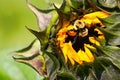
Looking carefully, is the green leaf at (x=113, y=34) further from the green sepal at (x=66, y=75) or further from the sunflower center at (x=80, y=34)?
the green sepal at (x=66, y=75)

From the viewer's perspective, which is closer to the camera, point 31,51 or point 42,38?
point 42,38

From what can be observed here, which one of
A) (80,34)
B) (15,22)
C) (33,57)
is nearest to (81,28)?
(80,34)

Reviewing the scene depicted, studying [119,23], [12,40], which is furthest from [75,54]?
[12,40]

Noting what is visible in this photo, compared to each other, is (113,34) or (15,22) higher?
(113,34)

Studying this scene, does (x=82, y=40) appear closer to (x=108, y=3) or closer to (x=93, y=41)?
(x=93, y=41)

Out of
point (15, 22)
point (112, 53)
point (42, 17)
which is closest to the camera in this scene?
point (112, 53)

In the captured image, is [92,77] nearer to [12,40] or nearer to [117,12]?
[117,12]

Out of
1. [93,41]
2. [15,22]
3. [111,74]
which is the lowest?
[15,22]
